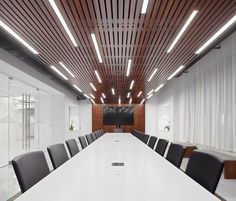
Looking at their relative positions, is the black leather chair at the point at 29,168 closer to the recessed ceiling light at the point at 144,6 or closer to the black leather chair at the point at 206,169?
the black leather chair at the point at 206,169

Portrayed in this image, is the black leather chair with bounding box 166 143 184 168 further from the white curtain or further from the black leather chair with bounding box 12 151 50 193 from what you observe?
the white curtain

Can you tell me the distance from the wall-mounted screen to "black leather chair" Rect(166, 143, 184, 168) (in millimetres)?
15839

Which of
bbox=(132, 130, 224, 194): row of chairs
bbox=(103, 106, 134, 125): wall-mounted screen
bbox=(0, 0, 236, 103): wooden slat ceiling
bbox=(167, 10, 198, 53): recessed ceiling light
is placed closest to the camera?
bbox=(132, 130, 224, 194): row of chairs

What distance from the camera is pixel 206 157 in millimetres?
2209

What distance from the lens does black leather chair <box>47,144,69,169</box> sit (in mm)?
3020

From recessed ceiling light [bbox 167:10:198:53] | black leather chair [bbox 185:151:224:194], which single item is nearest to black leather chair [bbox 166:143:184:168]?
black leather chair [bbox 185:151:224:194]

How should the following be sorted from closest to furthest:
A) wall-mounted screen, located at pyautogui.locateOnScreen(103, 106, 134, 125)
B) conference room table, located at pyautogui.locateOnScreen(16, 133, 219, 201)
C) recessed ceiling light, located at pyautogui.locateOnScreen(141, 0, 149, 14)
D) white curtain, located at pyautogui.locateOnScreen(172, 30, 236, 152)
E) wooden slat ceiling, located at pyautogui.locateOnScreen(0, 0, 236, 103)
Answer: conference room table, located at pyautogui.locateOnScreen(16, 133, 219, 201) < recessed ceiling light, located at pyautogui.locateOnScreen(141, 0, 149, 14) < wooden slat ceiling, located at pyautogui.locateOnScreen(0, 0, 236, 103) < white curtain, located at pyautogui.locateOnScreen(172, 30, 236, 152) < wall-mounted screen, located at pyautogui.locateOnScreen(103, 106, 134, 125)

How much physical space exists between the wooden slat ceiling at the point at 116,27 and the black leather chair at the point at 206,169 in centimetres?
226

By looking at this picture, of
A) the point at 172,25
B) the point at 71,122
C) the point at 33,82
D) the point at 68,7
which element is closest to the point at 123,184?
the point at 68,7

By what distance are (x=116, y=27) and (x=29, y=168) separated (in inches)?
120

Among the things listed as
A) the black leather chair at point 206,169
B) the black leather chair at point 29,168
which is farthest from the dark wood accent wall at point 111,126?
the black leather chair at point 206,169

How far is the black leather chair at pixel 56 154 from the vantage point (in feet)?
9.91

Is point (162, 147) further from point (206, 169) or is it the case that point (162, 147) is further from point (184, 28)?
point (206, 169)

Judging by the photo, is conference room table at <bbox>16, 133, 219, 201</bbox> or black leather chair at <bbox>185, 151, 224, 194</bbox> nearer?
conference room table at <bbox>16, 133, 219, 201</bbox>
